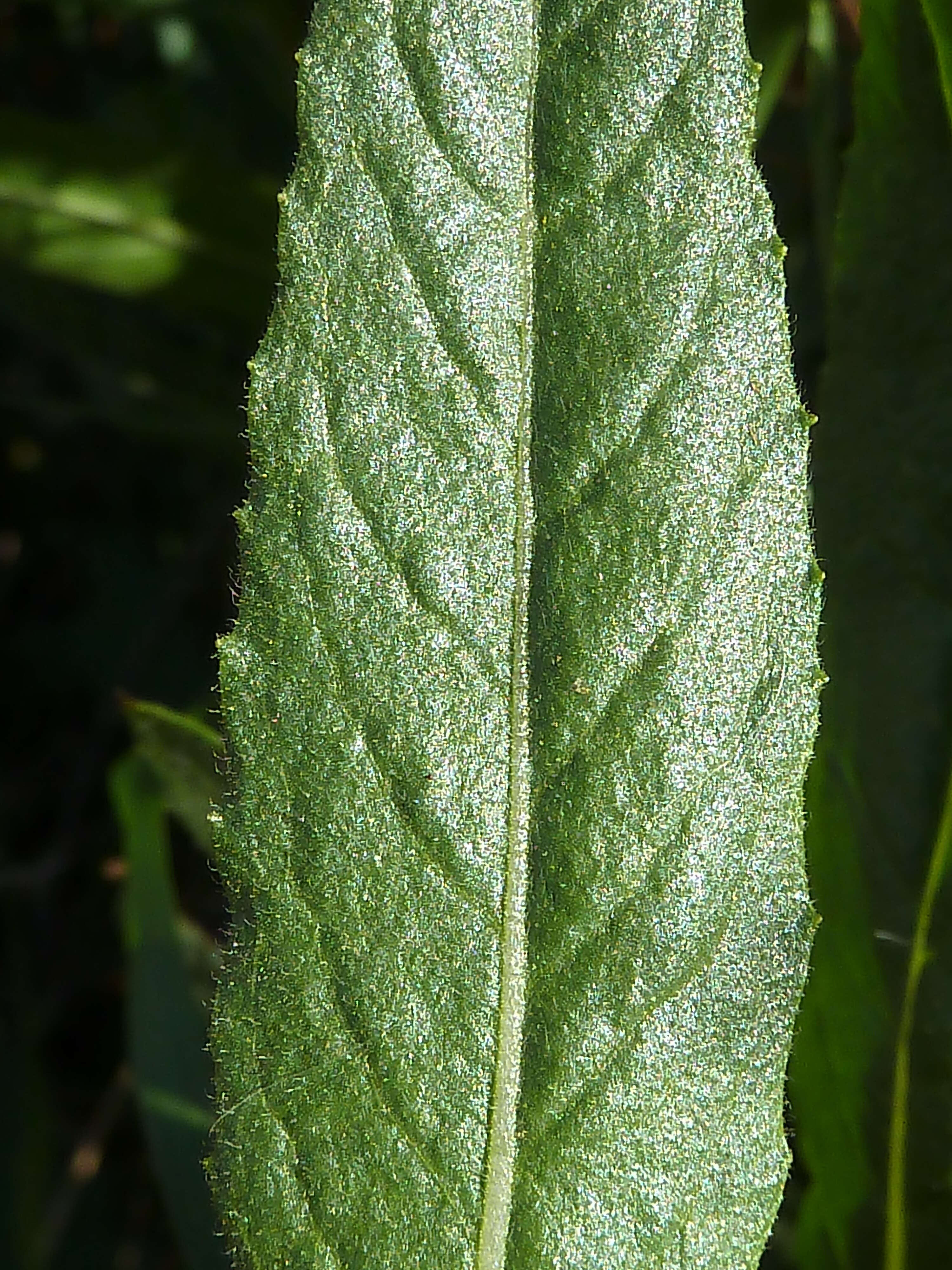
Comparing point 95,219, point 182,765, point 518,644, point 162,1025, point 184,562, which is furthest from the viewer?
point 184,562

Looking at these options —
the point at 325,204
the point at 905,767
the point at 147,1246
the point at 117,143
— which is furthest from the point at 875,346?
the point at 147,1246

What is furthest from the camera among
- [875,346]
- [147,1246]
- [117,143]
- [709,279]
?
[147,1246]

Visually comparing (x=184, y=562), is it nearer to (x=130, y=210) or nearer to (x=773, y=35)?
(x=130, y=210)

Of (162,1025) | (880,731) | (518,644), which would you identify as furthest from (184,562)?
(518,644)

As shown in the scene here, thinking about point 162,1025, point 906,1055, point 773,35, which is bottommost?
point 162,1025

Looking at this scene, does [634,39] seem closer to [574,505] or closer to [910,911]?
[574,505]

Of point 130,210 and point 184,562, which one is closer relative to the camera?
point 130,210

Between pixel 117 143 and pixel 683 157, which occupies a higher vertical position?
pixel 117 143
